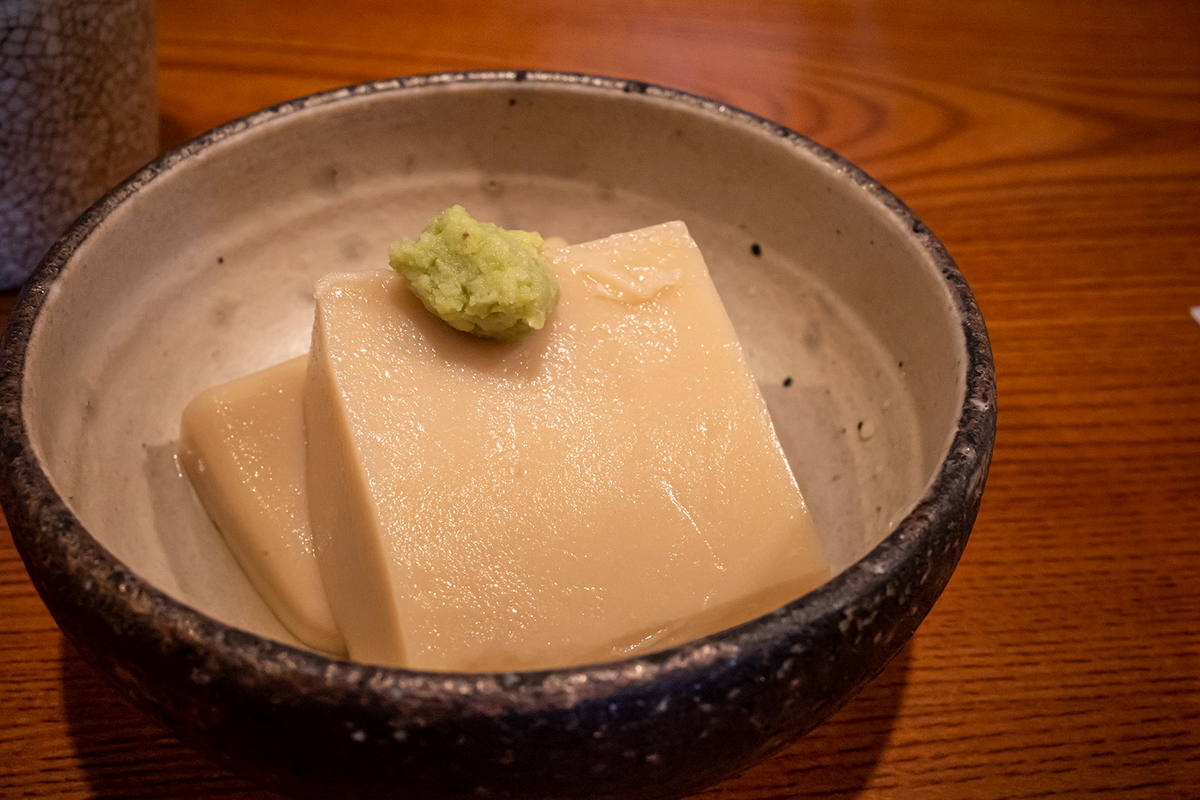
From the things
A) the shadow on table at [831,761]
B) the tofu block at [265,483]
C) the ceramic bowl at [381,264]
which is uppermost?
the ceramic bowl at [381,264]

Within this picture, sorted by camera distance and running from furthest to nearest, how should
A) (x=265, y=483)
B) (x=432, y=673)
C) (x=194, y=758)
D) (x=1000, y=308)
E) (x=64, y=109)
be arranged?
(x=1000, y=308), (x=64, y=109), (x=265, y=483), (x=194, y=758), (x=432, y=673)

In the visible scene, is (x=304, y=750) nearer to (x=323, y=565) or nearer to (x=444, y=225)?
(x=323, y=565)

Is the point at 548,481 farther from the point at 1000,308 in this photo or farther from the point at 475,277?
the point at 1000,308

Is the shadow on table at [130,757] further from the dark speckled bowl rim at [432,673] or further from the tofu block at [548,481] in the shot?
the dark speckled bowl rim at [432,673]

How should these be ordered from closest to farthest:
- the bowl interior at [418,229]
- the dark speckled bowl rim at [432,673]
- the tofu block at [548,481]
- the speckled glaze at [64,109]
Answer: the dark speckled bowl rim at [432,673], the tofu block at [548,481], the bowl interior at [418,229], the speckled glaze at [64,109]

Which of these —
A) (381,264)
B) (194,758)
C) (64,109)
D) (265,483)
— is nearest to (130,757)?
(194,758)

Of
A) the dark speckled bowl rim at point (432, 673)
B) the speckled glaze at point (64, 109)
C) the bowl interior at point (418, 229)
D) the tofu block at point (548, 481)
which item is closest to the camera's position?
the dark speckled bowl rim at point (432, 673)

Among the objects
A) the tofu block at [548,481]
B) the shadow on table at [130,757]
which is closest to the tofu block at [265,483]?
the tofu block at [548,481]
